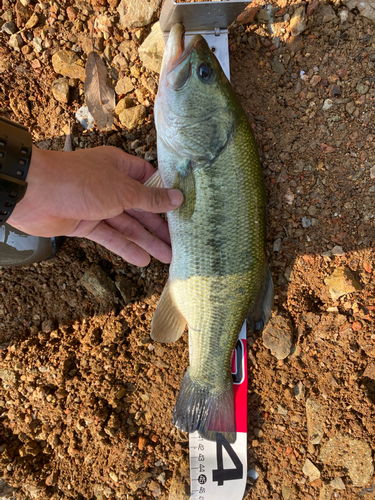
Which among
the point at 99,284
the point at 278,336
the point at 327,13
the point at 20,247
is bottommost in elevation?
the point at 278,336

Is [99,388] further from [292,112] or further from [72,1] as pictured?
[72,1]

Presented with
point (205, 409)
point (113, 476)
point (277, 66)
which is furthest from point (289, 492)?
point (277, 66)

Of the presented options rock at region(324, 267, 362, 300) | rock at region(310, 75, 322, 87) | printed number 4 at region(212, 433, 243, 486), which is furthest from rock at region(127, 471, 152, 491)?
rock at region(310, 75, 322, 87)

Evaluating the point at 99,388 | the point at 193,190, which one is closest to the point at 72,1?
the point at 193,190

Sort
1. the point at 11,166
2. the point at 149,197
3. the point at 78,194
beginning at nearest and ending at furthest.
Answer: the point at 11,166 → the point at 78,194 → the point at 149,197

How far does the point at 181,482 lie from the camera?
247 centimetres

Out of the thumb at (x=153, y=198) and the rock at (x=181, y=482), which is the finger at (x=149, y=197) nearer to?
the thumb at (x=153, y=198)

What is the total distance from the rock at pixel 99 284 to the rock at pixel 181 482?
1470 mm

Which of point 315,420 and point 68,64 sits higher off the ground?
point 68,64

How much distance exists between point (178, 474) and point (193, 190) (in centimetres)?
228

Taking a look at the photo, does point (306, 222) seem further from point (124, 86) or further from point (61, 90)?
point (61, 90)

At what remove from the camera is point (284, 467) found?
2.54m

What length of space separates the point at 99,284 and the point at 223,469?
1.80 metres

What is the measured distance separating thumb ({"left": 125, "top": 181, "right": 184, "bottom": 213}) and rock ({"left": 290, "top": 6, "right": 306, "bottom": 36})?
170cm
